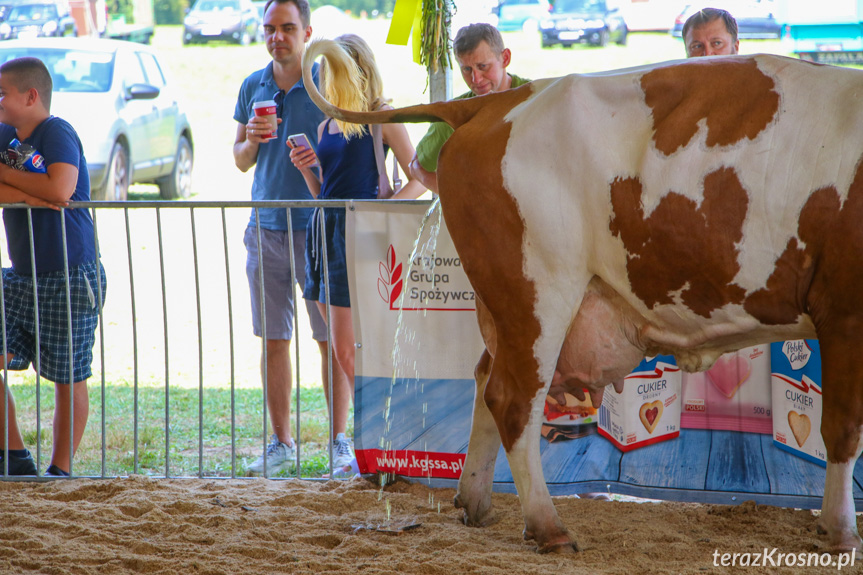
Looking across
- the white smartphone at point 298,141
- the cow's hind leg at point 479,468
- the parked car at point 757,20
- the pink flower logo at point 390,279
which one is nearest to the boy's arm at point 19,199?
the white smartphone at point 298,141

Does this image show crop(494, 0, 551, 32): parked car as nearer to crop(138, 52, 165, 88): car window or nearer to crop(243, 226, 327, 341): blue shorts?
crop(138, 52, 165, 88): car window

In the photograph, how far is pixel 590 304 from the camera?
10.7ft

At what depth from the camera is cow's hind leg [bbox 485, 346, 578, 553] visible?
10.6ft

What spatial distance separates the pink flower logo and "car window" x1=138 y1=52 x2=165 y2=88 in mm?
10091

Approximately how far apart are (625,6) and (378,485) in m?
20.2

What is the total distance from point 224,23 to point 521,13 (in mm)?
8681

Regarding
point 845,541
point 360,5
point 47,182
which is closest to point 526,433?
point 845,541

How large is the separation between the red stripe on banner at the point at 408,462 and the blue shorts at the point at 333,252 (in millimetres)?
844

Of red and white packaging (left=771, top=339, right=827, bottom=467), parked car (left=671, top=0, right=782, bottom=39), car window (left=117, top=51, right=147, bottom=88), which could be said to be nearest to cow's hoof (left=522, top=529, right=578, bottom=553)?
red and white packaging (left=771, top=339, right=827, bottom=467)

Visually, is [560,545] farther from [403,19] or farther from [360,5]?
[360,5]

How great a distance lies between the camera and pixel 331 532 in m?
3.51

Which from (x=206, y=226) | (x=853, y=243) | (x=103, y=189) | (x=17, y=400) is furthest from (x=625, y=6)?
(x=853, y=243)

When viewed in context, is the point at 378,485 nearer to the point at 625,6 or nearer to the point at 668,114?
the point at 668,114

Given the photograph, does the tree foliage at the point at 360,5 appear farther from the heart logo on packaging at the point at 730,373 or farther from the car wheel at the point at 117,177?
the heart logo on packaging at the point at 730,373
